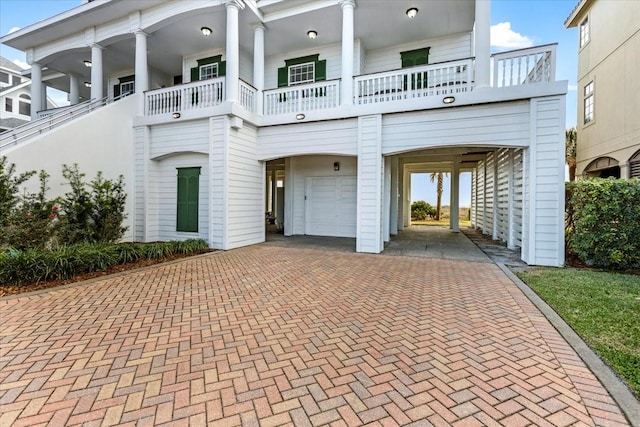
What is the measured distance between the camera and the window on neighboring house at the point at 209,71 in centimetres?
1097

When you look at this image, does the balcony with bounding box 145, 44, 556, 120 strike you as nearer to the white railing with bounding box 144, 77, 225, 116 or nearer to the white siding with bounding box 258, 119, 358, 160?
the white railing with bounding box 144, 77, 225, 116

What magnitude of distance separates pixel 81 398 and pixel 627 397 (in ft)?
12.3

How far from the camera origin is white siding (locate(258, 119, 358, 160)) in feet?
26.0

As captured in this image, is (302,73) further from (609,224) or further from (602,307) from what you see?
(602,307)

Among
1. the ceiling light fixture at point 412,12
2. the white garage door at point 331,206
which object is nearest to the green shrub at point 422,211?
the white garage door at point 331,206

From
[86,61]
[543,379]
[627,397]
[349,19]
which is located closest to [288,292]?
[543,379]

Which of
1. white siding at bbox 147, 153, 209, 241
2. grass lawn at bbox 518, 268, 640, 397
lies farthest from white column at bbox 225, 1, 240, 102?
grass lawn at bbox 518, 268, 640, 397

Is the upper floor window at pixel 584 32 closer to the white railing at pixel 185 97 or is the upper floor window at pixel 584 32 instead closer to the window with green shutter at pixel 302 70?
the window with green shutter at pixel 302 70

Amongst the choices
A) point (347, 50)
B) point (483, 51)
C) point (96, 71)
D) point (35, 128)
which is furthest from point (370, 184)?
point (96, 71)

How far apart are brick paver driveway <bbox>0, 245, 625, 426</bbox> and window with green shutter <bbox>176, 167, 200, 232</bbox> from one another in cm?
443

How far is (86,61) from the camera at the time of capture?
38.1ft

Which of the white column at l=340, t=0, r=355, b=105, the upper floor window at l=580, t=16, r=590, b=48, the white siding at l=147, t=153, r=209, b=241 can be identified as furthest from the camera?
the upper floor window at l=580, t=16, r=590, b=48

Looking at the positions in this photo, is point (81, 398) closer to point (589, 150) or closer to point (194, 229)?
point (194, 229)

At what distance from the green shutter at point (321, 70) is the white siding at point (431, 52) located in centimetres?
133
